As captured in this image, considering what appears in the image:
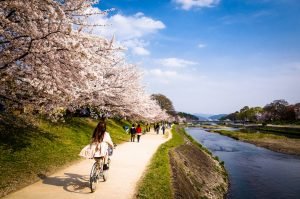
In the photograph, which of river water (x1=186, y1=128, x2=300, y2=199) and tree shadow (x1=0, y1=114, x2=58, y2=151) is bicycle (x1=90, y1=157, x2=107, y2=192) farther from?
river water (x1=186, y1=128, x2=300, y2=199)

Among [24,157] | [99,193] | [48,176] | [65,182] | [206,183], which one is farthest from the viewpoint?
[206,183]

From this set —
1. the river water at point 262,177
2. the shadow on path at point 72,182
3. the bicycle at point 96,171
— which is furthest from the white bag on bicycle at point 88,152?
the river water at point 262,177

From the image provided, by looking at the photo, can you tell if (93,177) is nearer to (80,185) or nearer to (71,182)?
(80,185)

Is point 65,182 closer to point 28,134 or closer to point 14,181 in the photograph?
point 14,181

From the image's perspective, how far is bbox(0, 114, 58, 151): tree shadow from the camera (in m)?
15.9

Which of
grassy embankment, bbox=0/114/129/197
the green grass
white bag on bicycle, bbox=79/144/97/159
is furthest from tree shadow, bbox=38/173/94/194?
the green grass

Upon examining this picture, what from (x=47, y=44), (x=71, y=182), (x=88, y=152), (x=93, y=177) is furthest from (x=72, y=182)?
(x=47, y=44)

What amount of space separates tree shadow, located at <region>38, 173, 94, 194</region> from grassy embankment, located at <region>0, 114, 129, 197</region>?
0.58m

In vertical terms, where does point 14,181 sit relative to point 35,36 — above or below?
below

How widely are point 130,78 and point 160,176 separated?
14.3 meters

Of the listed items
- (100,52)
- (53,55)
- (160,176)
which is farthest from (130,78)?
(53,55)

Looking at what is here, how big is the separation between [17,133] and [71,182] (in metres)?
7.77

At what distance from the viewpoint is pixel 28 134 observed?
18.3 meters

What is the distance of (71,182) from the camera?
11641mm
